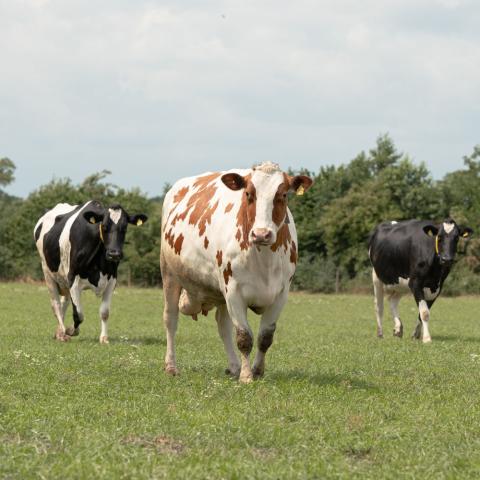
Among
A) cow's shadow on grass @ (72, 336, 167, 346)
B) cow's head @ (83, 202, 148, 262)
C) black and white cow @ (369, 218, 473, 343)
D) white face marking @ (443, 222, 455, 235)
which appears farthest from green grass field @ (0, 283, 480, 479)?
white face marking @ (443, 222, 455, 235)

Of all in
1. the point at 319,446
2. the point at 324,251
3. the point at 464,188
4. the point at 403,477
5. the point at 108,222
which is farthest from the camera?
the point at 464,188

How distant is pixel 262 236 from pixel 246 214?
774 millimetres

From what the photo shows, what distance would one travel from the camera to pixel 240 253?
403 inches

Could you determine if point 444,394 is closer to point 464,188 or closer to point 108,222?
point 108,222

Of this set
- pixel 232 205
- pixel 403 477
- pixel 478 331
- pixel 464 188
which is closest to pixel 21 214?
pixel 464 188

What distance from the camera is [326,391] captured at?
9828 millimetres

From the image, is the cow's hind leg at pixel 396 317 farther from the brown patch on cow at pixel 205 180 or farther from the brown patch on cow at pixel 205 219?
the brown patch on cow at pixel 205 219

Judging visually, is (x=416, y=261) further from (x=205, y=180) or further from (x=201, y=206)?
(x=201, y=206)

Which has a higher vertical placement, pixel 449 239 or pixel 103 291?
pixel 449 239

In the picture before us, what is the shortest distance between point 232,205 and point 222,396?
2439 mm

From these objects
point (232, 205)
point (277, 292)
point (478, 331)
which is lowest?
point (478, 331)

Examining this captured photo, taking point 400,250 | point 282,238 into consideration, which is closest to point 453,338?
point 400,250

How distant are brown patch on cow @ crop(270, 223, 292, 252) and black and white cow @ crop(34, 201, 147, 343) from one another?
23.5 feet

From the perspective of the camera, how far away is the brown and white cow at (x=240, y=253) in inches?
398
